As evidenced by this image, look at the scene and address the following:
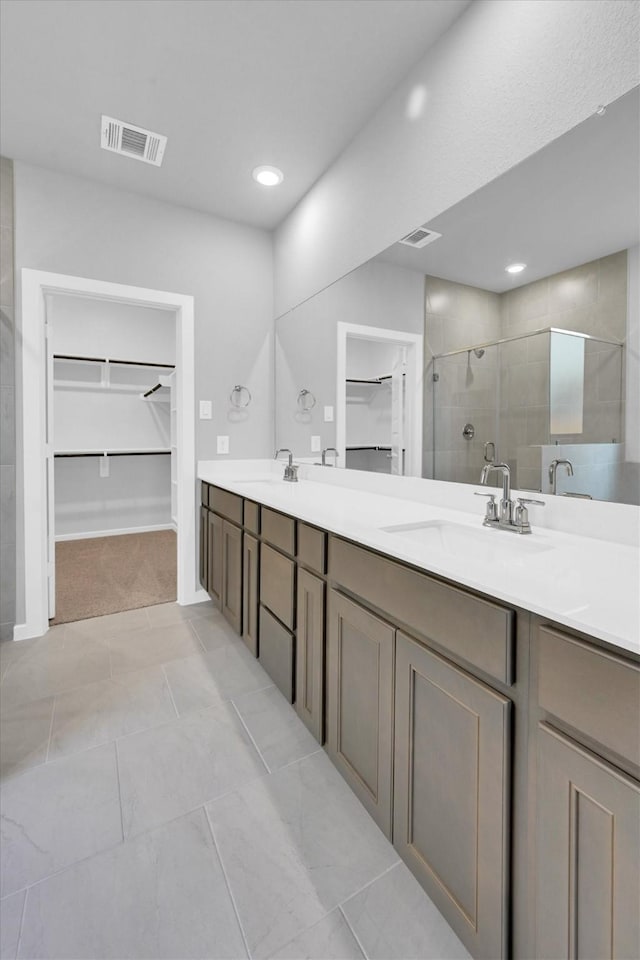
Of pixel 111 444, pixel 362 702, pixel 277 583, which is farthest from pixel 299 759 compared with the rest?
pixel 111 444

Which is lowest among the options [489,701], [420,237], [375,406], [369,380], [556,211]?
[489,701]

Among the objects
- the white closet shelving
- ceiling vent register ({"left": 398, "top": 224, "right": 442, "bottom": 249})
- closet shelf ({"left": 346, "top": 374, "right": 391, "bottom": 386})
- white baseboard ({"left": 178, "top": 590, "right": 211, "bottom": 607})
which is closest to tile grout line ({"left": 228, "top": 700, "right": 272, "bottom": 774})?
white baseboard ({"left": 178, "top": 590, "right": 211, "bottom": 607})

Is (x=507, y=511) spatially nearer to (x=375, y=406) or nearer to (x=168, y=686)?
(x=375, y=406)

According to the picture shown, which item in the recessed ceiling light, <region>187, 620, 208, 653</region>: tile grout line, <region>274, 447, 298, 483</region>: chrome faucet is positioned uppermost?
the recessed ceiling light

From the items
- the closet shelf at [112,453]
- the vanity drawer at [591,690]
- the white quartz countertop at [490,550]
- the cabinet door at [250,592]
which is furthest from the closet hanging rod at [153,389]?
the vanity drawer at [591,690]

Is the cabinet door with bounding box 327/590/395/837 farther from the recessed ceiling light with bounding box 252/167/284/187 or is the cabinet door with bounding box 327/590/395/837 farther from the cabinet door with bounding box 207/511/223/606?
the recessed ceiling light with bounding box 252/167/284/187

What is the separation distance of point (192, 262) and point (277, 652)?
2.46m

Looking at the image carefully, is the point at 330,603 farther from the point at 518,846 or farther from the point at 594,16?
the point at 594,16

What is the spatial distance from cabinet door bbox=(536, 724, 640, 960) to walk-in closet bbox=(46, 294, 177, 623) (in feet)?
12.5

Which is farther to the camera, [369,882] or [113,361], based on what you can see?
[113,361]

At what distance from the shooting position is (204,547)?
287 centimetres

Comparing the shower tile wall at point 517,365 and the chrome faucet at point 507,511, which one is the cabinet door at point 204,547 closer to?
the shower tile wall at point 517,365

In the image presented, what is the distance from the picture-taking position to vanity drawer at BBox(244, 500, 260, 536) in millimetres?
1992

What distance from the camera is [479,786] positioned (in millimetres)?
860
